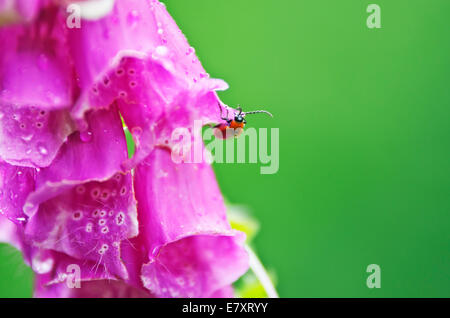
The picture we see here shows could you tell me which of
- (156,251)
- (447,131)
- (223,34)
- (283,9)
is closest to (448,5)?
(447,131)

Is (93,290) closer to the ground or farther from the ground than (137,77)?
closer to the ground

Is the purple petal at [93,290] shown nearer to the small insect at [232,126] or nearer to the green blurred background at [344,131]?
the small insect at [232,126]

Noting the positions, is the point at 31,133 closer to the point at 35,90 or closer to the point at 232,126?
the point at 35,90

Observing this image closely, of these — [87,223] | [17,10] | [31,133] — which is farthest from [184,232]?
[17,10]

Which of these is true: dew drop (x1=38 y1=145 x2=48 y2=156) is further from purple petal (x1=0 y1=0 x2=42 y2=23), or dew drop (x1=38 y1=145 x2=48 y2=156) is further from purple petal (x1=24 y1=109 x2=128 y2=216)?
purple petal (x1=0 y1=0 x2=42 y2=23)

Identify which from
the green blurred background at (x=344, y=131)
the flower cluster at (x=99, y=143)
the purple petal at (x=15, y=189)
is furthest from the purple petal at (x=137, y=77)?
the green blurred background at (x=344, y=131)
